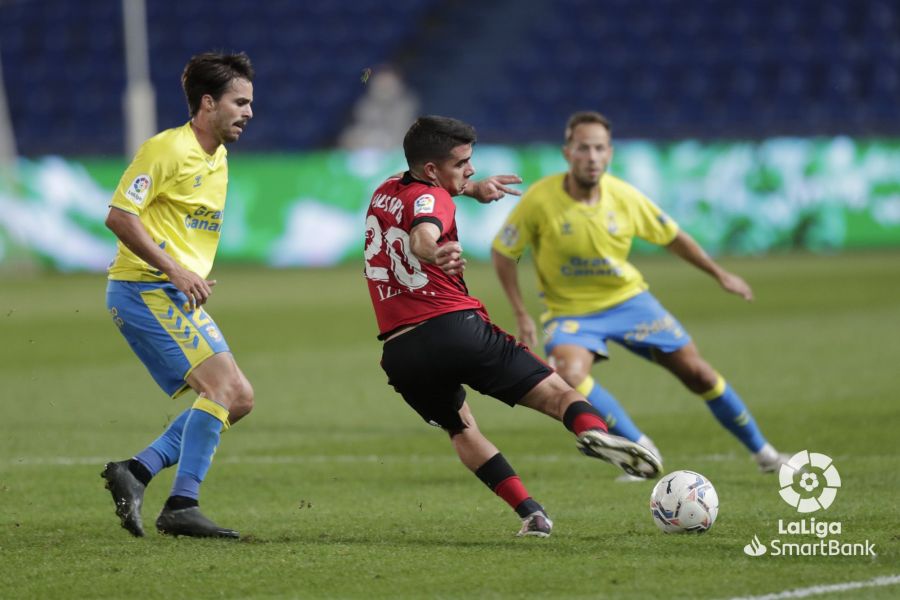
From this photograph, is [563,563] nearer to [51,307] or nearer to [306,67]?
[51,307]

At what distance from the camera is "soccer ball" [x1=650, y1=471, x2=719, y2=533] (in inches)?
228

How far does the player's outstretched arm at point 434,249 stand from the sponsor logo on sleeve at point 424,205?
71mm

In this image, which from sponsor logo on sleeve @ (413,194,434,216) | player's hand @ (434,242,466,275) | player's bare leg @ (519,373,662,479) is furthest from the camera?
sponsor logo on sleeve @ (413,194,434,216)

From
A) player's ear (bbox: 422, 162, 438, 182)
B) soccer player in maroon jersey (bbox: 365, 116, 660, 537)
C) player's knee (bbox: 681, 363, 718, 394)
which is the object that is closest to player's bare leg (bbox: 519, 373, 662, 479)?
soccer player in maroon jersey (bbox: 365, 116, 660, 537)

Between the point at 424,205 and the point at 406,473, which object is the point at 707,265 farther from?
the point at 424,205

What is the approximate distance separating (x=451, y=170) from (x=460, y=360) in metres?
0.77

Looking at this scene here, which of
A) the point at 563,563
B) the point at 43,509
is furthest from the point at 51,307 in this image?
the point at 563,563

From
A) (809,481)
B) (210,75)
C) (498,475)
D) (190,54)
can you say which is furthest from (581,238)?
(190,54)

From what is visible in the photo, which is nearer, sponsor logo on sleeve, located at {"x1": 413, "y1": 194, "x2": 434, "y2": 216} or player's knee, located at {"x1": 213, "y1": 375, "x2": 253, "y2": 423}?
sponsor logo on sleeve, located at {"x1": 413, "y1": 194, "x2": 434, "y2": 216}

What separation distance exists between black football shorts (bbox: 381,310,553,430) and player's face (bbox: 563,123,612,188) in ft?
8.13

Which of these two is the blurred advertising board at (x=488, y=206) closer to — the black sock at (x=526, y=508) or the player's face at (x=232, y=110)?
the player's face at (x=232, y=110)

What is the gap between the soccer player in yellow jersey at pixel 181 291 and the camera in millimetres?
5992

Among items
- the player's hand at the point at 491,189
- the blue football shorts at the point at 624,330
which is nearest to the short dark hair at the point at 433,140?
the player's hand at the point at 491,189

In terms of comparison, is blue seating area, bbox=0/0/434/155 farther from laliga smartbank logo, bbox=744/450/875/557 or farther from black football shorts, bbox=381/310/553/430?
black football shorts, bbox=381/310/553/430
